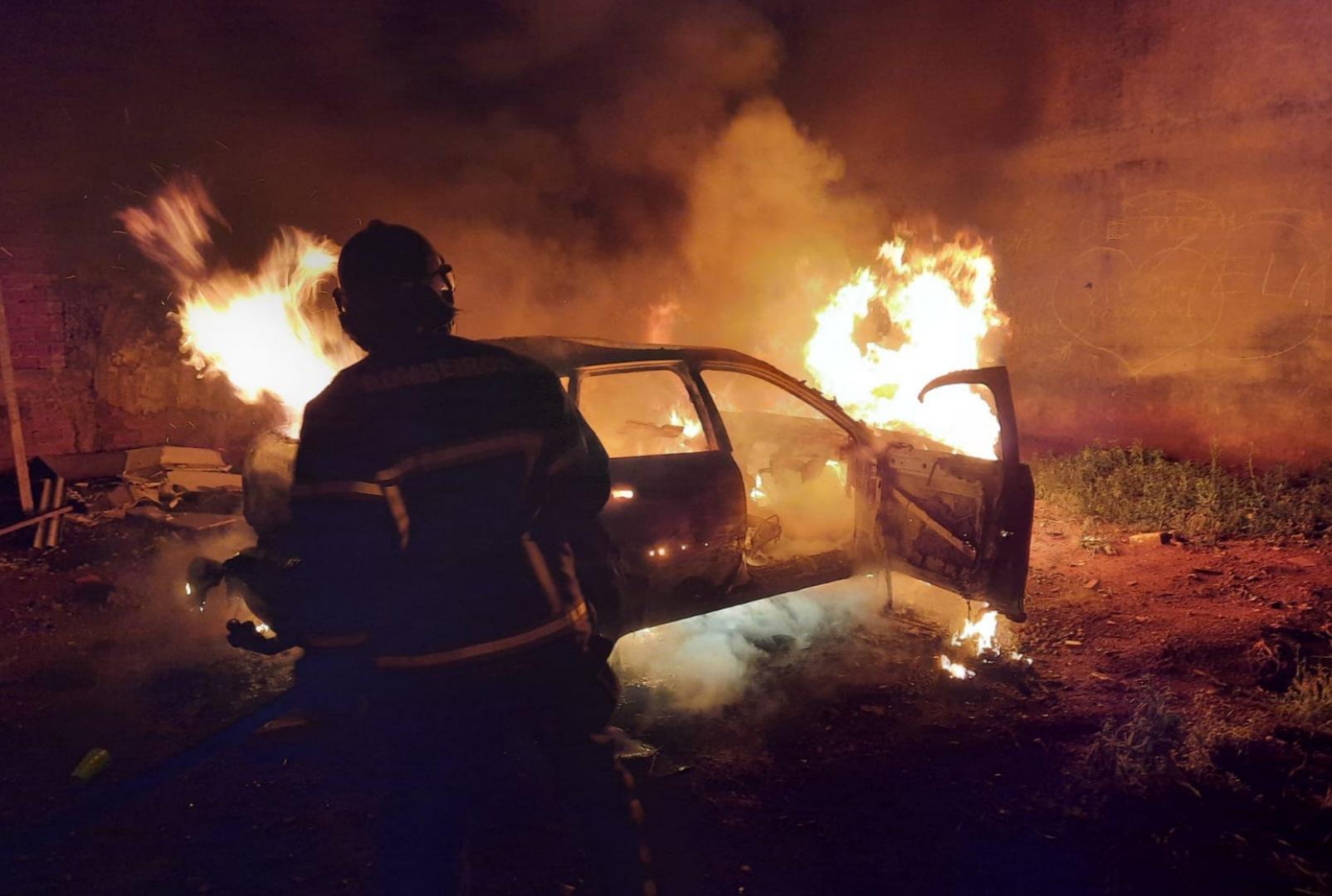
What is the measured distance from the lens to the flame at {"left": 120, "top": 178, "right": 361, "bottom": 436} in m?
6.55

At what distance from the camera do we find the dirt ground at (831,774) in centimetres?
281

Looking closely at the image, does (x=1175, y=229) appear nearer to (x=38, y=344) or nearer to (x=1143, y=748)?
(x=1143, y=748)

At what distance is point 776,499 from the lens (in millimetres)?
5172

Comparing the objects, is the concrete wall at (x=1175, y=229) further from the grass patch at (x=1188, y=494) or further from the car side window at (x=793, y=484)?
the car side window at (x=793, y=484)

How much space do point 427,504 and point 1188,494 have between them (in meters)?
7.01

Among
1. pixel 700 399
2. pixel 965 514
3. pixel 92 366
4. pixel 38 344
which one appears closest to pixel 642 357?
pixel 700 399

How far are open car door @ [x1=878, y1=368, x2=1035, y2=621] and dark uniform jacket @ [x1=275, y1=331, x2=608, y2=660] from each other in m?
2.73

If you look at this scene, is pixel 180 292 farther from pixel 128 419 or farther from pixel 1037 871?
pixel 1037 871

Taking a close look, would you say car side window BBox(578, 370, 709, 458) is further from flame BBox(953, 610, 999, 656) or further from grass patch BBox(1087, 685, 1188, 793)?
grass patch BBox(1087, 685, 1188, 793)

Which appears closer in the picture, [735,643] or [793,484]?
[735,643]

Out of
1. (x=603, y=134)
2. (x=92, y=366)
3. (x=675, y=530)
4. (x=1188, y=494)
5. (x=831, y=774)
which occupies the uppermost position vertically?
(x=603, y=134)

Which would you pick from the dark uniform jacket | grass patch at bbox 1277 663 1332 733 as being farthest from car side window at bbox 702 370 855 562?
the dark uniform jacket

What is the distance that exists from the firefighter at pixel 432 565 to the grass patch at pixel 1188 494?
6071 millimetres

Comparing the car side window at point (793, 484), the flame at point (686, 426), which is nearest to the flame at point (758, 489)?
the car side window at point (793, 484)
